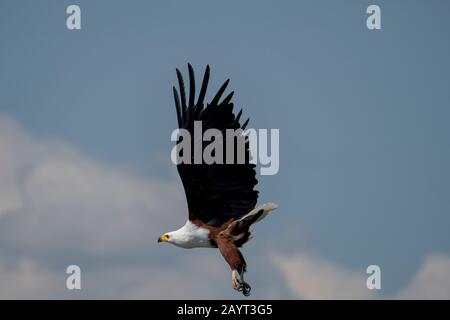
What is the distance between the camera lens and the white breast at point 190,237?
69.2 ft

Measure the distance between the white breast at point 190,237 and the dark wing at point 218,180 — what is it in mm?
198

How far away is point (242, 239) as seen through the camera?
68.3 ft

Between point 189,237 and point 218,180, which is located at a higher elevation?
point 218,180

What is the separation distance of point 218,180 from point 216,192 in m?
0.23

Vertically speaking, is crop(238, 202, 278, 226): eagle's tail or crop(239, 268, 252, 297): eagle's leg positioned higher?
crop(238, 202, 278, 226): eagle's tail

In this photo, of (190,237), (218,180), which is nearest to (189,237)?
(190,237)

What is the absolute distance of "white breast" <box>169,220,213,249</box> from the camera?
69.2 feet

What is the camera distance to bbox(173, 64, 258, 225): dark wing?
2102 cm

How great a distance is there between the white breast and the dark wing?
0.65ft

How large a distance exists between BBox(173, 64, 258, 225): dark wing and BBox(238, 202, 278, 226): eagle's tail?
357 millimetres

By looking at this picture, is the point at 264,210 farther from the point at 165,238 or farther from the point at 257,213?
the point at 165,238

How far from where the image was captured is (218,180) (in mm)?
21141

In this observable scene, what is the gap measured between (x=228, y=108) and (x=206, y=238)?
2507 millimetres
